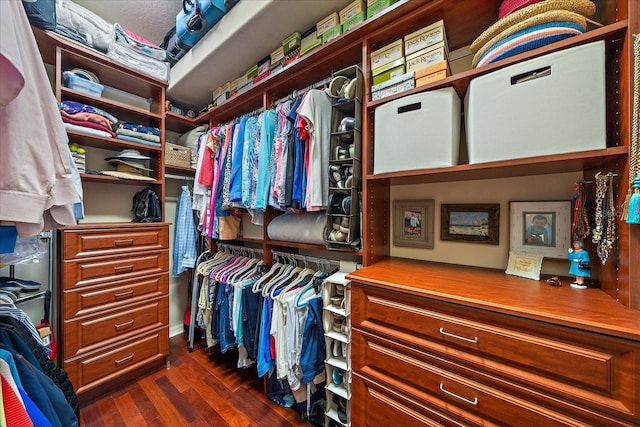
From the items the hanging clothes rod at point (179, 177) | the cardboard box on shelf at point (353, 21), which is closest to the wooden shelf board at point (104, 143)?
the hanging clothes rod at point (179, 177)

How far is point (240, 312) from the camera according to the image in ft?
5.39

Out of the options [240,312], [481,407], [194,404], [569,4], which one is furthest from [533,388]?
[194,404]

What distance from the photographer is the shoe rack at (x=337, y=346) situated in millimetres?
1207

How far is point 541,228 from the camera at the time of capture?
1.05 m

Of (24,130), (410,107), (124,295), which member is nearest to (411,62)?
(410,107)

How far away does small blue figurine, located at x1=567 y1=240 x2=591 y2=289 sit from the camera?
2.93 ft

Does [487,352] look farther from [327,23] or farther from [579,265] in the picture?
[327,23]

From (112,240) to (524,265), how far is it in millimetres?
2479

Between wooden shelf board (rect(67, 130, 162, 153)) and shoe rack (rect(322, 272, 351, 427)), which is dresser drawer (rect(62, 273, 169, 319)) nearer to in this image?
wooden shelf board (rect(67, 130, 162, 153))

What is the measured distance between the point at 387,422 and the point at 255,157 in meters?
1.57

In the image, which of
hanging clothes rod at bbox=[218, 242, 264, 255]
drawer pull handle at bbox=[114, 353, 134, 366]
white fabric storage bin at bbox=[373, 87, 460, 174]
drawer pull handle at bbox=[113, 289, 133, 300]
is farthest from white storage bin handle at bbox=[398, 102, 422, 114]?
drawer pull handle at bbox=[114, 353, 134, 366]

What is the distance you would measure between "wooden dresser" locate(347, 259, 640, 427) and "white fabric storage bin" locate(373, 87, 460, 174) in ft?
1.69

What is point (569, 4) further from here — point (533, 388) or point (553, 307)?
point (533, 388)

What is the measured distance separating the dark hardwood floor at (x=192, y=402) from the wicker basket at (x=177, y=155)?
5.85ft
